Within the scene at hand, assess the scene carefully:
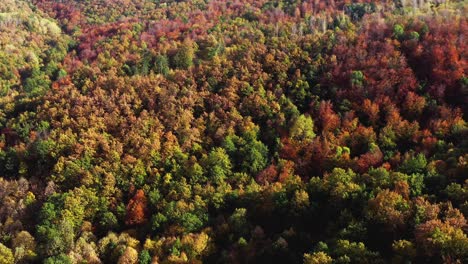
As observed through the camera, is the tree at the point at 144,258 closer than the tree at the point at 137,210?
Yes

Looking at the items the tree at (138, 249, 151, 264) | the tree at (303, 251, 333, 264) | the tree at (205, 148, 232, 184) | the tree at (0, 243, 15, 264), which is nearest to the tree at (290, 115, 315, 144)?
the tree at (205, 148, 232, 184)

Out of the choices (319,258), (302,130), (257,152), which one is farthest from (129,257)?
(302,130)

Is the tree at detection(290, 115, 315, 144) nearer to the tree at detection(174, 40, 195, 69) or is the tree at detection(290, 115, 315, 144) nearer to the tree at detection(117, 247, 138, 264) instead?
the tree at detection(117, 247, 138, 264)

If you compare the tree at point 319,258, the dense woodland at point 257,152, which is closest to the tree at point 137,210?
the dense woodland at point 257,152

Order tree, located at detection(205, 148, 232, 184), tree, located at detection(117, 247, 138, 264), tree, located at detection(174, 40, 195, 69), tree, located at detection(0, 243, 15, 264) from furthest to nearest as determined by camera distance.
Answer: tree, located at detection(174, 40, 195, 69), tree, located at detection(205, 148, 232, 184), tree, located at detection(0, 243, 15, 264), tree, located at detection(117, 247, 138, 264)

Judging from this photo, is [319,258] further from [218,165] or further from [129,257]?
[218,165]

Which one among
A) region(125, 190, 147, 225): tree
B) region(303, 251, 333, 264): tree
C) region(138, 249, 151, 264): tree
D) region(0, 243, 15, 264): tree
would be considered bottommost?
region(125, 190, 147, 225): tree

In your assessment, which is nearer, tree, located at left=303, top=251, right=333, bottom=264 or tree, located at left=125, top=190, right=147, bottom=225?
tree, located at left=303, top=251, right=333, bottom=264

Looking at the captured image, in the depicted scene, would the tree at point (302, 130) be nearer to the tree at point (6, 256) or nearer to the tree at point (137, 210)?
the tree at point (137, 210)
